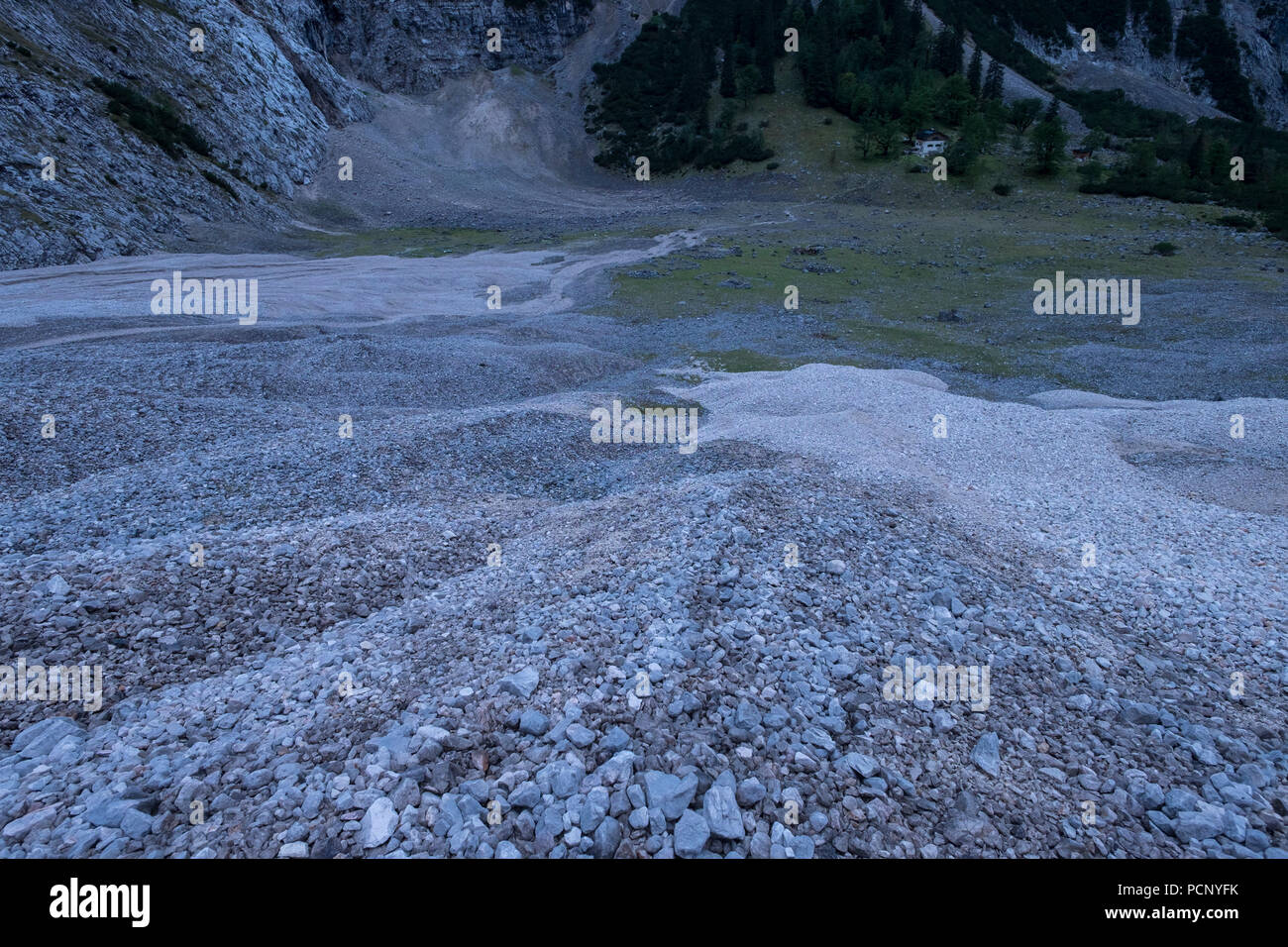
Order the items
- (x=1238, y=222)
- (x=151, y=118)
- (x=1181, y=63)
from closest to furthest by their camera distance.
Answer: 1. (x=1238, y=222)
2. (x=151, y=118)
3. (x=1181, y=63)

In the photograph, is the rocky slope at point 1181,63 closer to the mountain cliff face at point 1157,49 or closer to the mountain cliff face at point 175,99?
the mountain cliff face at point 1157,49

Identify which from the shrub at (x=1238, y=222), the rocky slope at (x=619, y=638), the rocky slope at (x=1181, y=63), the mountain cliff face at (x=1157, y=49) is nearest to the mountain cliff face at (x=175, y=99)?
the rocky slope at (x=619, y=638)

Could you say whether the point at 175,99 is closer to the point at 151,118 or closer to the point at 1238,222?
the point at 151,118

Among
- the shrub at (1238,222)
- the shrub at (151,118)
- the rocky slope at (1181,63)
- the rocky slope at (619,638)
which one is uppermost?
the rocky slope at (1181,63)

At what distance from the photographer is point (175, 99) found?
85.7 m

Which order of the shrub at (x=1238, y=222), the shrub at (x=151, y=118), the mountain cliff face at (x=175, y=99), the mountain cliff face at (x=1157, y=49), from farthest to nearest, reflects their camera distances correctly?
the mountain cliff face at (x=1157, y=49) → the shrub at (x=151, y=118) → the shrub at (x=1238, y=222) → the mountain cliff face at (x=175, y=99)

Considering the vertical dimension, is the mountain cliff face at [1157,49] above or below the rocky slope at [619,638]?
above

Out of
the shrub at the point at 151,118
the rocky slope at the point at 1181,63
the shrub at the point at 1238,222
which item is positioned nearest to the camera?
the shrub at the point at 1238,222

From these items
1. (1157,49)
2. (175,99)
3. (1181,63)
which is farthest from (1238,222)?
(1181,63)

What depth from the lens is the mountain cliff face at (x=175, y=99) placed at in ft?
198

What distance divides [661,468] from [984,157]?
111 meters

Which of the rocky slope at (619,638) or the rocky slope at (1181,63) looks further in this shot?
the rocky slope at (1181,63)

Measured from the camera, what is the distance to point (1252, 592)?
44.1 feet
